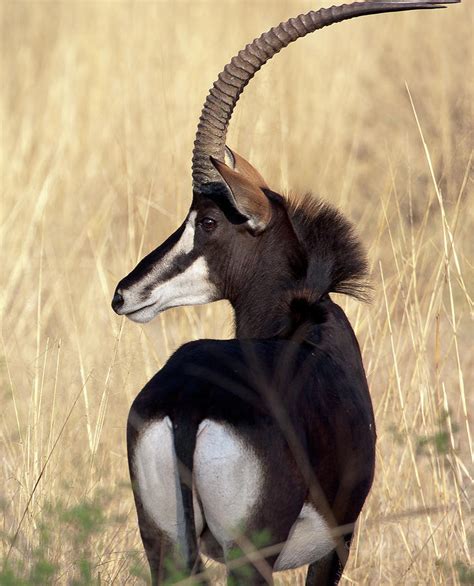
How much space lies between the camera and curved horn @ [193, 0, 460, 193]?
4324 mm

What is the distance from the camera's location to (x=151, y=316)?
4258 mm

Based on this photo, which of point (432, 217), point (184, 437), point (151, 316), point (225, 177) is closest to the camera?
point (184, 437)

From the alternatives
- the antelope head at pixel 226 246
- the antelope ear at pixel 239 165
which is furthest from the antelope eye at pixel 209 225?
the antelope ear at pixel 239 165

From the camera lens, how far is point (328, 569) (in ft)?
13.0

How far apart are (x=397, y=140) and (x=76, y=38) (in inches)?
142

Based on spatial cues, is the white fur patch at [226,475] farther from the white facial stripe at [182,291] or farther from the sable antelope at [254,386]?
the white facial stripe at [182,291]

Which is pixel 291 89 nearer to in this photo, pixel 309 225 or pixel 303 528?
pixel 309 225

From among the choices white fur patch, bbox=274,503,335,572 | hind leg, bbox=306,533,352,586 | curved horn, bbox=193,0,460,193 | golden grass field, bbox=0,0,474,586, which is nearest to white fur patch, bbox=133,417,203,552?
golden grass field, bbox=0,0,474,586

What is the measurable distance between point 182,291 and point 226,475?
1195 millimetres

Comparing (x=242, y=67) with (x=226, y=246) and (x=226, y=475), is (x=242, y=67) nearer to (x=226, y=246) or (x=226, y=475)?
(x=226, y=246)

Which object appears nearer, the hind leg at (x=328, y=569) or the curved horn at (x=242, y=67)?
the hind leg at (x=328, y=569)

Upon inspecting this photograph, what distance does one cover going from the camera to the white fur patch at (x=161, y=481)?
325 cm

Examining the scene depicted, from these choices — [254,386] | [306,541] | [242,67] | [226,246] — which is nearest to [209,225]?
[226,246]

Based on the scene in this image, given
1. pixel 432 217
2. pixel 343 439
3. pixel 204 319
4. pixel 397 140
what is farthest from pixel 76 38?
pixel 343 439
